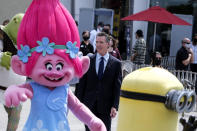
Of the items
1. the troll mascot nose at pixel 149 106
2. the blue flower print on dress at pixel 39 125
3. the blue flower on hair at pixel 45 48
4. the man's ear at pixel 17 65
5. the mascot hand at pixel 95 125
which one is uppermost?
the blue flower on hair at pixel 45 48

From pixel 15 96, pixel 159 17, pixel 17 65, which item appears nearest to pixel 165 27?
pixel 159 17

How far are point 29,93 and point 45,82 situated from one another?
18 cm

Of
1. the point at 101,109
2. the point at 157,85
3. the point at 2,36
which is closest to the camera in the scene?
the point at 157,85

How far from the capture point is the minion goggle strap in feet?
A: 11.2

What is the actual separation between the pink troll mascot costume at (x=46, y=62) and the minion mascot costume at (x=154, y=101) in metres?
0.42

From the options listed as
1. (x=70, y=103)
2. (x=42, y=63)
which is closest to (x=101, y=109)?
(x=70, y=103)

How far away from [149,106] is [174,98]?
22cm

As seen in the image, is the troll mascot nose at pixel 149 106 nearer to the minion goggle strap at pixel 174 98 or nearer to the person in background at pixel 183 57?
the minion goggle strap at pixel 174 98

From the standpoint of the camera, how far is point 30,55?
12.1ft

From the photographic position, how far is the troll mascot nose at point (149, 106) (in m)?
3.47

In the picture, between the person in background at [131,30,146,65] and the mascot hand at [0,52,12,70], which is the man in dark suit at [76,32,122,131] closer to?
the mascot hand at [0,52,12,70]

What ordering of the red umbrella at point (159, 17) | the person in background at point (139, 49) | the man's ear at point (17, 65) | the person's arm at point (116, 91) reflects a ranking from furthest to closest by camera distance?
1. the person in background at point (139, 49)
2. the red umbrella at point (159, 17)
3. the person's arm at point (116, 91)
4. the man's ear at point (17, 65)

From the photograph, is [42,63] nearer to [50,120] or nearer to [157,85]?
[50,120]

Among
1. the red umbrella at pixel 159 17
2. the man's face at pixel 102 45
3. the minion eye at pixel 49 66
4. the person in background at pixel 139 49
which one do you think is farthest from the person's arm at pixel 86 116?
the person in background at pixel 139 49
